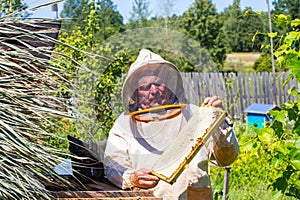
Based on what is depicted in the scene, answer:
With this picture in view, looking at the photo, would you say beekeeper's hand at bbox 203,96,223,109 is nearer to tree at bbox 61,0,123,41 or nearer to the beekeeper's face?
the beekeeper's face

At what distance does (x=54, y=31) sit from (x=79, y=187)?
680mm

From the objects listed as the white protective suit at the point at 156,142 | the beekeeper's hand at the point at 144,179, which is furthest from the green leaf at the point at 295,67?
the beekeeper's hand at the point at 144,179

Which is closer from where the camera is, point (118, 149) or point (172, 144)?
point (172, 144)

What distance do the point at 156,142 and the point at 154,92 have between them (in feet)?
0.73

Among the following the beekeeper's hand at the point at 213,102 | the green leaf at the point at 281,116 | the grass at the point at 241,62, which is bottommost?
the grass at the point at 241,62

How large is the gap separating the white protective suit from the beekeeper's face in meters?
0.03

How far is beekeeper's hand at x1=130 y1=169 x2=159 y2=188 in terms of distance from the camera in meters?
2.46

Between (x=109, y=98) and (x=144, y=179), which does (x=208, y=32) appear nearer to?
(x=109, y=98)

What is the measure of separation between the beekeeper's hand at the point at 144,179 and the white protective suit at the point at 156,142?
0.16 ft

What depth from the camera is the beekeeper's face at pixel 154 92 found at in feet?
8.50

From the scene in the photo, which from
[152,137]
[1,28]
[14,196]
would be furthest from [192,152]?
[1,28]

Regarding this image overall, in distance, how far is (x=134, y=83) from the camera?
2629 millimetres

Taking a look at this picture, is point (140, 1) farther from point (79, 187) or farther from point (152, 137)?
point (79, 187)

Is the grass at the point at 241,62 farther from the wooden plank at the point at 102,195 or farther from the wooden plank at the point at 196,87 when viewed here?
the wooden plank at the point at 102,195
